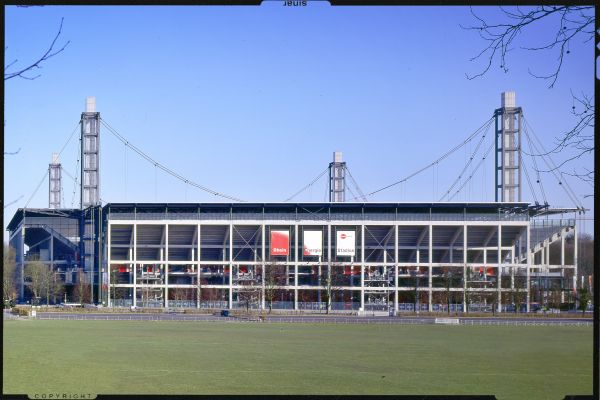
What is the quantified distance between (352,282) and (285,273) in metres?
9.12

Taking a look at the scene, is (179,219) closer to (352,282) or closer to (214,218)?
(214,218)

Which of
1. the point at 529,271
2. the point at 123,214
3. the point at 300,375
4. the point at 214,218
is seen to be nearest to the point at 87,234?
the point at 123,214

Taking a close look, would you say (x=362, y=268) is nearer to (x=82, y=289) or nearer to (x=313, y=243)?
(x=313, y=243)

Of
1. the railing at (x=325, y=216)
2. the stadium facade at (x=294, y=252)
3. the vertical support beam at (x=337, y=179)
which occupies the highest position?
the vertical support beam at (x=337, y=179)

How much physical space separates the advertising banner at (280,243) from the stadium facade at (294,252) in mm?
124

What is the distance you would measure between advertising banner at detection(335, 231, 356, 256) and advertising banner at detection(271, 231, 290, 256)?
6186mm

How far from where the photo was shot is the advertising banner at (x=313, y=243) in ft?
349

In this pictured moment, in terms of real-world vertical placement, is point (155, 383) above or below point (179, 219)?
below

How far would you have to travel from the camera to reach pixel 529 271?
355ft

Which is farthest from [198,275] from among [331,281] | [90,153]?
[90,153]

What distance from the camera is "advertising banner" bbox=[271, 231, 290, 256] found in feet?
349

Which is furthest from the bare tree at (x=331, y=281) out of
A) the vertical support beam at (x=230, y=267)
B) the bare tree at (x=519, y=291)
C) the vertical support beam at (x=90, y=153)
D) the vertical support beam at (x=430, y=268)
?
the vertical support beam at (x=90, y=153)

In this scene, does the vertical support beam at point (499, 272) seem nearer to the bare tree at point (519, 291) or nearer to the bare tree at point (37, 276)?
the bare tree at point (519, 291)

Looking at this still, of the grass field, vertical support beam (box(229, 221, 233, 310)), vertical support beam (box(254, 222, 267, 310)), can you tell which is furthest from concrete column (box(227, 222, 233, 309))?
the grass field
